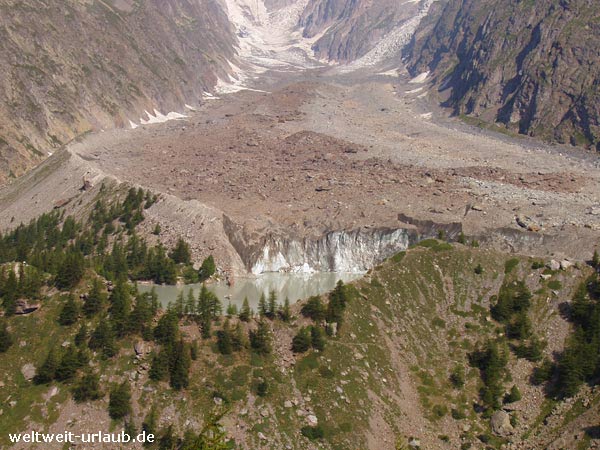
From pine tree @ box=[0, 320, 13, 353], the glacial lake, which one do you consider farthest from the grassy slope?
the glacial lake

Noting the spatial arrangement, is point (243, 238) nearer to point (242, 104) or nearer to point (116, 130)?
point (116, 130)

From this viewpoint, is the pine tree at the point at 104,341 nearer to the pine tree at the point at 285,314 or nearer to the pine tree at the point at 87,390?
the pine tree at the point at 87,390

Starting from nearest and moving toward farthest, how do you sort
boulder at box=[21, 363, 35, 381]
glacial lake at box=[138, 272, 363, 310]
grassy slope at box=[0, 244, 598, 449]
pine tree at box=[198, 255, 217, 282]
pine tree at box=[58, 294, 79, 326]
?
1. grassy slope at box=[0, 244, 598, 449]
2. boulder at box=[21, 363, 35, 381]
3. pine tree at box=[58, 294, 79, 326]
4. glacial lake at box=[138, 272, 363, 310]
5. pine tree at box=[198, 255, 217, 282]

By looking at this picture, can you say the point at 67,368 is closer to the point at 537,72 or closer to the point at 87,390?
the point at 87,390

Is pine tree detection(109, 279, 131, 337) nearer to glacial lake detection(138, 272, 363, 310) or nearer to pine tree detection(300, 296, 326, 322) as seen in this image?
glacial lake detection(138, 272, 363, 310)

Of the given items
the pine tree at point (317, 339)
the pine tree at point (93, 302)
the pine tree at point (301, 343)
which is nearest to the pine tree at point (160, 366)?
the pine tree at point (93, 302)
